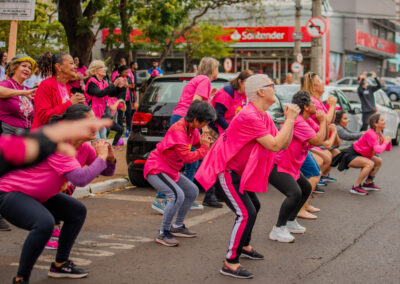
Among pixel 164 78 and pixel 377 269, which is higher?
pixel 164 78

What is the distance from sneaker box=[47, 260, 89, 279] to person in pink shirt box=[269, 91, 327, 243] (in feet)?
7.19

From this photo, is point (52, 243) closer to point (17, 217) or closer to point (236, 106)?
point (17, 217)

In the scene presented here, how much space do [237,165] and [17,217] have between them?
6.20 feet

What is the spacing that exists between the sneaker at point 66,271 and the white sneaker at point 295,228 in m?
2.56

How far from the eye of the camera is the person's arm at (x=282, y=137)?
4.74 m

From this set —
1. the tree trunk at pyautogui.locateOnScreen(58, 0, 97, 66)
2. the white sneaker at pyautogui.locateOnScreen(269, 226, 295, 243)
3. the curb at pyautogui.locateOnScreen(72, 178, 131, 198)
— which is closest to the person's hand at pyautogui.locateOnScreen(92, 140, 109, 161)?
the white sneaker at pyautogui.locateOnScreen(269, 226, 295, 243)

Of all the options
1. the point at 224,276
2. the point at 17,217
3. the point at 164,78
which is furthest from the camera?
the point at 164,78

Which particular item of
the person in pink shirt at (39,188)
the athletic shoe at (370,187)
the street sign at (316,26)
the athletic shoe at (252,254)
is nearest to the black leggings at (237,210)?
the athletic shoe at (252,254)

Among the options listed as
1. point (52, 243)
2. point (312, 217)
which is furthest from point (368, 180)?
point (52, 243)

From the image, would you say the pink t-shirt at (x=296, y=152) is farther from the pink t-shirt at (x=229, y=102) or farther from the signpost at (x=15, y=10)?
the signpost at (x=15, y=10)

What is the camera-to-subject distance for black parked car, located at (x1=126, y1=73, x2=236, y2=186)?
27.6 feet

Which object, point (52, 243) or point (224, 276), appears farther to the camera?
point (52, 243)

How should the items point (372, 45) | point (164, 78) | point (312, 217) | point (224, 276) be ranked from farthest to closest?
point (372, 45) < point (164, 78) < point (312, 217) < point (224, 276)

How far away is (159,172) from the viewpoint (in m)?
5.89
